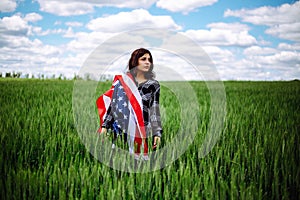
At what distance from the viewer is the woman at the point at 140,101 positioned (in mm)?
2297

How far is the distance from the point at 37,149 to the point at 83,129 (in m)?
0.49

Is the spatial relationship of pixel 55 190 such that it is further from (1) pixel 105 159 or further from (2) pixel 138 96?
(2) pixel 138 96

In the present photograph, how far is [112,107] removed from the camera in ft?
8.02

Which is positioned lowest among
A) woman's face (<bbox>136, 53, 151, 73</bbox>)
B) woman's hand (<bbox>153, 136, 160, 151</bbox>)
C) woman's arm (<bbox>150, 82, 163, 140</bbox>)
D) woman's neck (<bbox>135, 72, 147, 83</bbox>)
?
woman's hand (<bbox>153, 136, 160, 151</bbox>)

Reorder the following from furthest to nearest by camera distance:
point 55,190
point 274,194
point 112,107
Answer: point 112,107 → point 274,194 → point 55,190

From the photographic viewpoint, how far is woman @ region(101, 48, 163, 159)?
90.4 inches

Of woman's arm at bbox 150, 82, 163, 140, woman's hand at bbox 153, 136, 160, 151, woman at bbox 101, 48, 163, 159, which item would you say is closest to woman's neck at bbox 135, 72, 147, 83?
woman at bbox 101, 48, 163, 159

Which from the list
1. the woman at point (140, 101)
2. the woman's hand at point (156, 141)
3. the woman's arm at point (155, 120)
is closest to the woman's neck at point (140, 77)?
the woman at point (140, 101)

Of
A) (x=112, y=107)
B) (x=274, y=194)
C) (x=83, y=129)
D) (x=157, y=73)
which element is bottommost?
(x=274, y=194)

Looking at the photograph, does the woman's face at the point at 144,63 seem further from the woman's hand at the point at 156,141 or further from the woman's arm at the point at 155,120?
the woman's hand at the point at 156,141

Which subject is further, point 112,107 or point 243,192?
point 112,107

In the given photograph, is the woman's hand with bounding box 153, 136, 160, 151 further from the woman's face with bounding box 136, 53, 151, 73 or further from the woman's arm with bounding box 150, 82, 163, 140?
the woman's face with bounding box 136, 53, 151, 73

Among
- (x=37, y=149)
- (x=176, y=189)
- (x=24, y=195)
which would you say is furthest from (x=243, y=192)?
(x=37, y=149)

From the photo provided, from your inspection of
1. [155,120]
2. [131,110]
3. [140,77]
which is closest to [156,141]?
[155,120]
